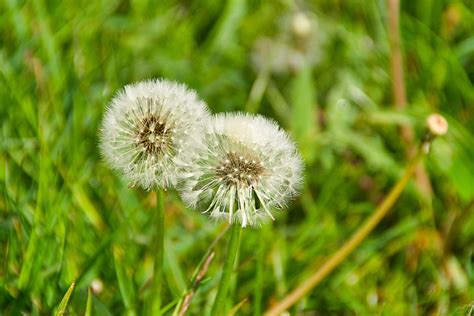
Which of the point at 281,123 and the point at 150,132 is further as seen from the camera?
the point at 281,123

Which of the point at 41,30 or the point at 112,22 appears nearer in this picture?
the point at 41,30

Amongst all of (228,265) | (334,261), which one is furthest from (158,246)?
(334,261)

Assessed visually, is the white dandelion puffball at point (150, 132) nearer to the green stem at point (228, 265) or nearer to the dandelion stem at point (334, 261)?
the green stem at point (228, 265)

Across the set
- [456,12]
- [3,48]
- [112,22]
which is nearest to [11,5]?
[3,48]

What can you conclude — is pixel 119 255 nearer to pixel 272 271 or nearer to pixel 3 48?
pixel 272 271

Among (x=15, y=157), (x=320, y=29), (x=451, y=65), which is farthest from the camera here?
(x=320, y=29)

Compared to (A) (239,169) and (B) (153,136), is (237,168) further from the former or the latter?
(B) (153,136)
